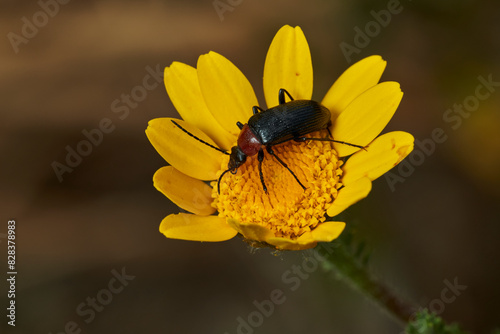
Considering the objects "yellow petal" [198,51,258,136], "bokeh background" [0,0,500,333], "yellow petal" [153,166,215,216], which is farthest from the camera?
"bokeh background" [0,0,500,333]

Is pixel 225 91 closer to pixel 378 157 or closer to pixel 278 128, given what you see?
pixel 278 128

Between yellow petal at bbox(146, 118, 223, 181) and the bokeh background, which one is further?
the bokeh background

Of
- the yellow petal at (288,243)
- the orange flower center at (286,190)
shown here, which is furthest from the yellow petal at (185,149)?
the yellow petal at (288,243)

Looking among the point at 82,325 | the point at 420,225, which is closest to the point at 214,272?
the point at 82,325

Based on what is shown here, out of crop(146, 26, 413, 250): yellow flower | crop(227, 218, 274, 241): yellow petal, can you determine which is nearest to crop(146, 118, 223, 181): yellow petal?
crop(146, 26, 413, 250): yellow flower

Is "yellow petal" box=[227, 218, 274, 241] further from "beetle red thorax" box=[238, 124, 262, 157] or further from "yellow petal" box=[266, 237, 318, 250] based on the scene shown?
"beetle red thorax" box=[238, 124, 262, 157]

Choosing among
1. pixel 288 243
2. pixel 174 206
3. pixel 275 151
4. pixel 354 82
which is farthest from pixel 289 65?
pixel 174 206

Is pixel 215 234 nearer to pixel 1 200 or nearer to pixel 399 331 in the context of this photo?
pixel 399 331
